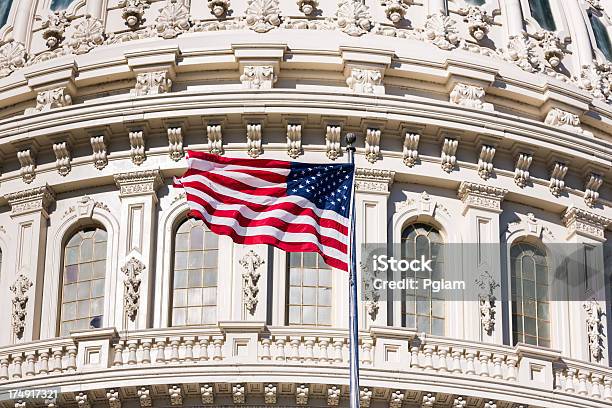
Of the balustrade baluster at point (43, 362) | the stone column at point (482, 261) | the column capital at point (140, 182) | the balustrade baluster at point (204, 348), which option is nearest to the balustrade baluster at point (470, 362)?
the stone column at point (482, 261)

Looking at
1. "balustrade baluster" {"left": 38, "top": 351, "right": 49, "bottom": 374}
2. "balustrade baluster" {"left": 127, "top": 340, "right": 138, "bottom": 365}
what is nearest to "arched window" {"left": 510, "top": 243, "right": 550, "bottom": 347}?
"balustrade baluster" {"left": 127, "top": 340, "right": 138, "bottom": 365}

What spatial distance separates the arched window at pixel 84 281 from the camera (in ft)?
186

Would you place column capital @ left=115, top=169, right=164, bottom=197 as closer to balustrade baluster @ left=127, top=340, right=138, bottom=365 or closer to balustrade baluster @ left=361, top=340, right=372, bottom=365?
balustrade baluster @ left=127, top=340, right=138, bottom=365

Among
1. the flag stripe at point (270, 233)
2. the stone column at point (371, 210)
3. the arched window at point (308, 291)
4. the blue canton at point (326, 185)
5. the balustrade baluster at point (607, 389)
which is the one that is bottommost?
the balustrade baluster at point (607, 389)

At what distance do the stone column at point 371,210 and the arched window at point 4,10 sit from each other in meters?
11.2

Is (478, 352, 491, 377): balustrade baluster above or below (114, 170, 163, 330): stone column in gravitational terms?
below

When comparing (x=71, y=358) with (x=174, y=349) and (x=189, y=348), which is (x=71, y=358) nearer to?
(x=174, y=349)

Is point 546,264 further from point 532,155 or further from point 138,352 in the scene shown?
point 138,352

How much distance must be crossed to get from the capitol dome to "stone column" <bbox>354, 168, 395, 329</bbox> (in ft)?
0.16

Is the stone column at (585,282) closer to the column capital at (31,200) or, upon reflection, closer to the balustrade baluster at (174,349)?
the balustrade baluster at (174,349)

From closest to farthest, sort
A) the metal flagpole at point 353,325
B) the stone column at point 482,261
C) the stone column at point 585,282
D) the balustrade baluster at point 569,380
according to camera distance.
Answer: the metal flagpole at point 353,325
the balustrade baluster at point 569,380
the stone column at point 482,261
the stone column at point 585,282

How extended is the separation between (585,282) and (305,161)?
6788mm

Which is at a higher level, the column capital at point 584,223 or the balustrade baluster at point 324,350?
the column capital at point 584,223

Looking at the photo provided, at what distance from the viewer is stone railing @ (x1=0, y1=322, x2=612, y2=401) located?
52.9 meters
